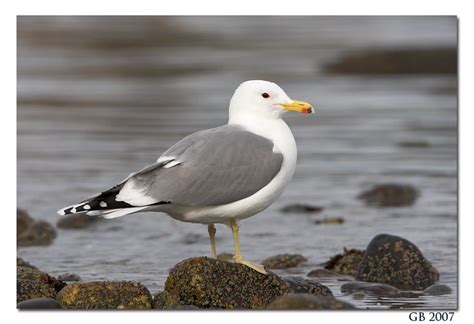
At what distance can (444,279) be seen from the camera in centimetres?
955

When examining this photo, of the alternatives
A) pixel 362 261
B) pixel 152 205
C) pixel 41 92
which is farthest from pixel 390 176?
pixel 41 92

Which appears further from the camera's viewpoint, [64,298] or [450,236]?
[450,236]

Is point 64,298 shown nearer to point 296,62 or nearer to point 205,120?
point 205,120

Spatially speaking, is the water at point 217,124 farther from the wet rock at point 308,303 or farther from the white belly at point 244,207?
the wet rock at point 308,303

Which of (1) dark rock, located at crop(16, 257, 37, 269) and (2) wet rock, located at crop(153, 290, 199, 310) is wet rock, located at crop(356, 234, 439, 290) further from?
(1) dark rock, located at crop(16, 257, 37, 269)

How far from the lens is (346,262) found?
392 inches

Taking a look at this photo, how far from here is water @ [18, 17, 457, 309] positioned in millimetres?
11031

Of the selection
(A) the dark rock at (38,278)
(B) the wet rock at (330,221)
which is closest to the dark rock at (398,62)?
(B) the wet rock at (330,221)

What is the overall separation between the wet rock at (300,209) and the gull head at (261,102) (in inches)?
162

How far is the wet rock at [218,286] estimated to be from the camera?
25.8 ft

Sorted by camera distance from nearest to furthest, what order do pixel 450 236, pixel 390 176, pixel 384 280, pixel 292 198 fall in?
pixel 384 280
pixel 450 236
pixel 292 198
pixel 390 176

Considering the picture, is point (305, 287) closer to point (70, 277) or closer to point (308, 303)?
point (308, 303)

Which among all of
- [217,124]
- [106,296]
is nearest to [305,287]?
[106,296]

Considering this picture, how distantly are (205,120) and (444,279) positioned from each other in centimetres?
829
